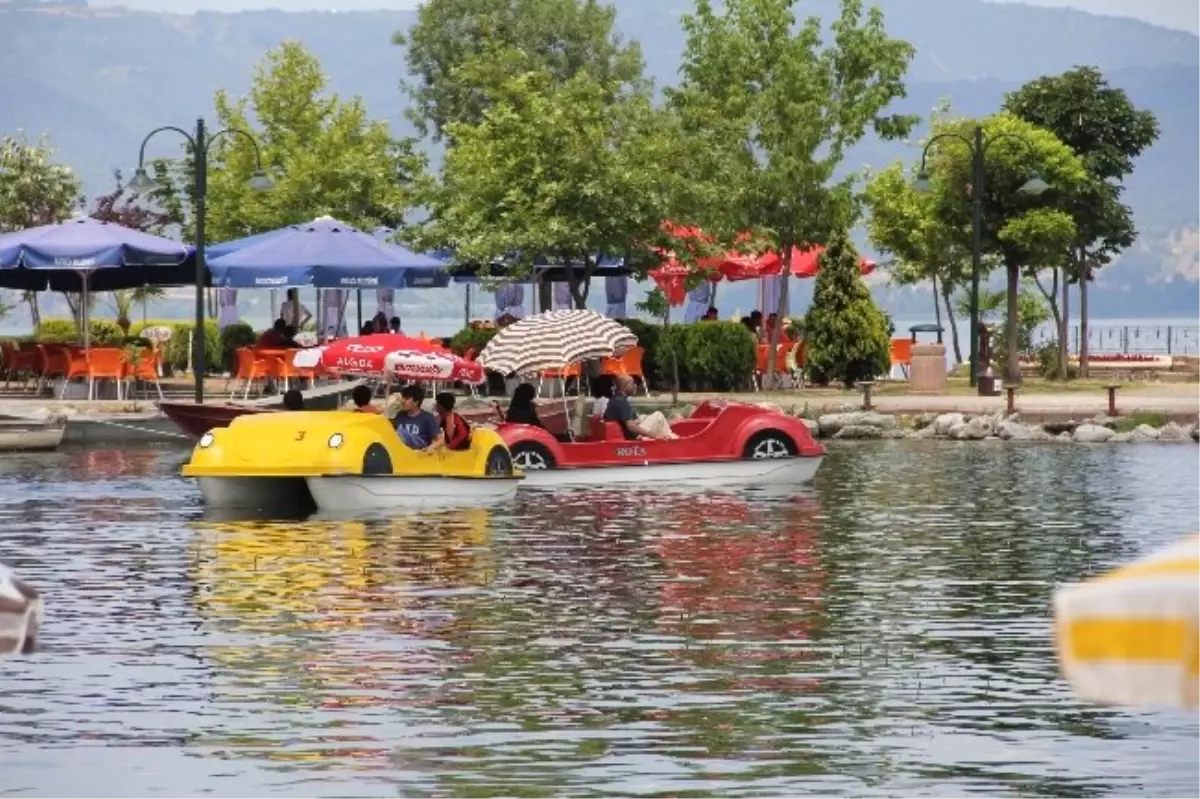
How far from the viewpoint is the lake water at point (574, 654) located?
1284 cm

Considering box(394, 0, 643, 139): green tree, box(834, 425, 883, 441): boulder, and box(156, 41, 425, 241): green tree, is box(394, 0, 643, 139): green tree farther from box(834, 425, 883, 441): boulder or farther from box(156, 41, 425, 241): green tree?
box(834, 425, 883, 441): boulder

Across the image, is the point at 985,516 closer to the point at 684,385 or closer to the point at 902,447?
the point at 902,447

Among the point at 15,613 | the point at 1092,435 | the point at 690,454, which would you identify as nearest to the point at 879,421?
the point at 1092,435

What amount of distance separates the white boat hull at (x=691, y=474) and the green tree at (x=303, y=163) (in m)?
30.7

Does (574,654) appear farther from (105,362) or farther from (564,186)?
(564,186)

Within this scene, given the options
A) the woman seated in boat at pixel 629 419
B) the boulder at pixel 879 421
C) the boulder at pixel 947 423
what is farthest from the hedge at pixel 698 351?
the woman seated in boat at pixel 629 419

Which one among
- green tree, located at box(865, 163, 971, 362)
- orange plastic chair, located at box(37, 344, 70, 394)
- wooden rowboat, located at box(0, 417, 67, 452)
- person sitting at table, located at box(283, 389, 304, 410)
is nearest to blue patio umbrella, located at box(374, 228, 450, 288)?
orange plastic chair, located at box(37, 344, 70, 394)

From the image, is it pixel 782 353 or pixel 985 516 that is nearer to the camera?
pixel 985 516

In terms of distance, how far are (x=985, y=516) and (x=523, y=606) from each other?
961cm

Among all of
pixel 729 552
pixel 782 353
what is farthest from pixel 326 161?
pixel 729 552

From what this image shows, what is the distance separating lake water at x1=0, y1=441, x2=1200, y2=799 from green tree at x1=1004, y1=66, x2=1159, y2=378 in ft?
93.6

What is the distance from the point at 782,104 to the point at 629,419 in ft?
73.5

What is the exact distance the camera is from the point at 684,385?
50656mm

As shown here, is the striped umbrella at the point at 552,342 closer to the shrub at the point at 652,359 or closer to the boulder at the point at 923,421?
the boulder at the point at 923,421
